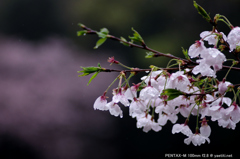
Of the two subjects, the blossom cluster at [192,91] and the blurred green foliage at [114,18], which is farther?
the blurred green foliage at [114,18]

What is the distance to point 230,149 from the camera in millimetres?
2975

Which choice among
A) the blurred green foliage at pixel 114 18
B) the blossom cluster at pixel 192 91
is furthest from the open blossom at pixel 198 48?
the blurred green foliage at pixel 114 18

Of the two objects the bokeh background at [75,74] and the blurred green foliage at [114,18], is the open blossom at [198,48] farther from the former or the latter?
the blurred green foliage at [114,18]

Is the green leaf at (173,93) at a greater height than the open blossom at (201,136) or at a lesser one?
greater

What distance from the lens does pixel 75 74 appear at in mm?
3326

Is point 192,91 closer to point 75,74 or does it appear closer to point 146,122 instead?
point 146,122

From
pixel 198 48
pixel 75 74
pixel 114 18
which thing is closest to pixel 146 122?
pixel 198 48

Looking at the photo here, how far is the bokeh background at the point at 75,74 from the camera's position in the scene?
3.18 m

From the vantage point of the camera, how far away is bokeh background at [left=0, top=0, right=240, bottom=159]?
10.4ft

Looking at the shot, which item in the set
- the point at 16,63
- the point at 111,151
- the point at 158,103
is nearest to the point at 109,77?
the point at 111,151

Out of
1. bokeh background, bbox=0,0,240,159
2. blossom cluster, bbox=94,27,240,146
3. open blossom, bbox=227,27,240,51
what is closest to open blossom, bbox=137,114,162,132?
blossom cluster, bbox=94,27,240,146

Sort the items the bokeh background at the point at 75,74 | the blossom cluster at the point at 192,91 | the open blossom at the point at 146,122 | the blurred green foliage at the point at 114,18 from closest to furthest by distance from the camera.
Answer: the blossom cluster at the point at 192,91
the open blossom at the point at 146,122
the bokeh background at the point at 75,74
the blurred green foliage at the point at 114,18

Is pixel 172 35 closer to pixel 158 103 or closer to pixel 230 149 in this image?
pixel 230 149

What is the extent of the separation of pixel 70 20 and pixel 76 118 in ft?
4.07
